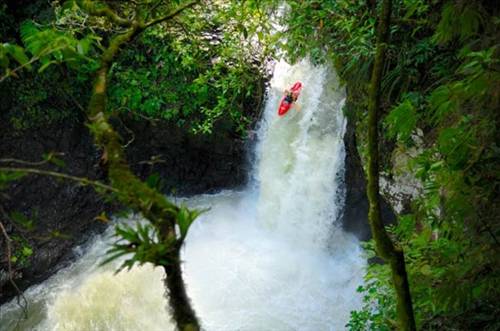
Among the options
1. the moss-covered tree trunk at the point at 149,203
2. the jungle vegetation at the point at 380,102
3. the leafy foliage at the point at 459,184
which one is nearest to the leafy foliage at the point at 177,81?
the jungle vegetation at the point at 380,102

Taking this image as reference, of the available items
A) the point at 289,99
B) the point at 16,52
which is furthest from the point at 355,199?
the point at 16,52

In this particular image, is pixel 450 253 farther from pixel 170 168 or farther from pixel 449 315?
pixel 170 168

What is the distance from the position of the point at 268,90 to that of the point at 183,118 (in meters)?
1.52

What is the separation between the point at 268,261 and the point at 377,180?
5.15 m

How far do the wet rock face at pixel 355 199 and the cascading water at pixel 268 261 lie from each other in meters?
Result: 0.15

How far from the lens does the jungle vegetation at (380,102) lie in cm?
178

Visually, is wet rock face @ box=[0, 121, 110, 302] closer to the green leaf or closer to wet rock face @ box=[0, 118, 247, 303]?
wet rock face @ box=[0, 118, 247, 303]

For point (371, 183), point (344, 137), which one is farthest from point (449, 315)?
point (344, 137)

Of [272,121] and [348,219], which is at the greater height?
[272,121]

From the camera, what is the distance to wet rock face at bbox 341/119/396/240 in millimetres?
6824

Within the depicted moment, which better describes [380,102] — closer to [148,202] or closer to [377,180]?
[377,180]

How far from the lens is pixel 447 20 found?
315 cm

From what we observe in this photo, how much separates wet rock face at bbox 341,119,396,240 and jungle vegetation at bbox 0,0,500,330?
→ 937mm

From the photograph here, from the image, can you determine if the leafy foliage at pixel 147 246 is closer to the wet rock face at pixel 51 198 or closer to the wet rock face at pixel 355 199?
the wet rock face at pixel 355 199
